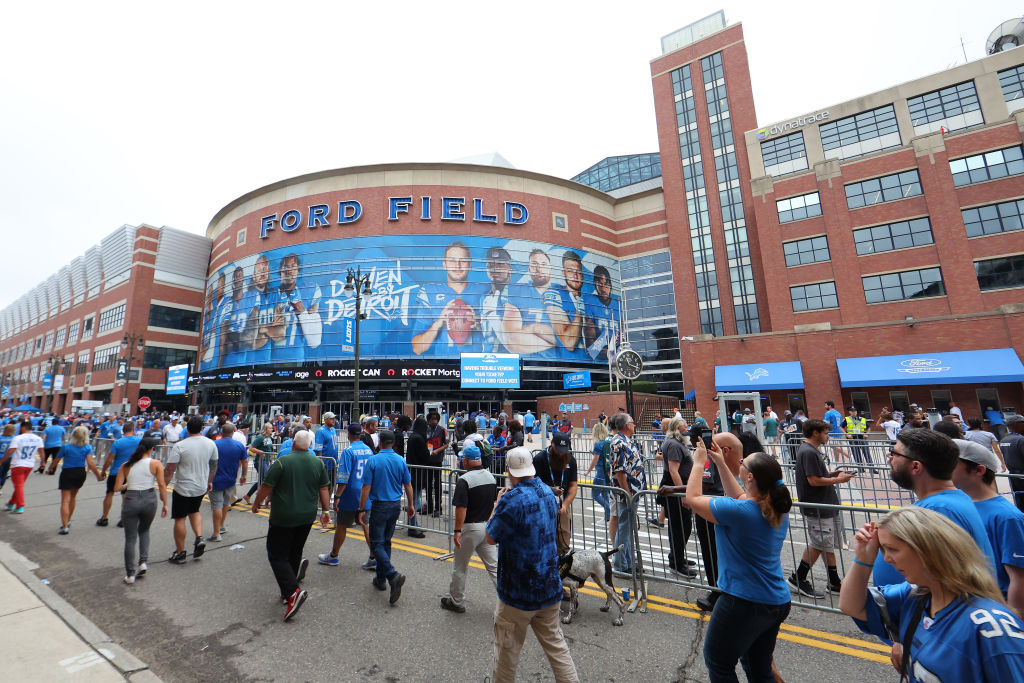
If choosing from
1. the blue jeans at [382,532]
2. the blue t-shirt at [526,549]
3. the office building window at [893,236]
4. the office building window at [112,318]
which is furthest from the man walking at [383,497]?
the office building window at [112,318]

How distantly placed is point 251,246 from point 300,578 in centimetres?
4854

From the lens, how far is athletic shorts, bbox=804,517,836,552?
5094mm

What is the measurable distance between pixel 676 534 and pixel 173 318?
64467 mm

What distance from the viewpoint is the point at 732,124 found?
1652 inches

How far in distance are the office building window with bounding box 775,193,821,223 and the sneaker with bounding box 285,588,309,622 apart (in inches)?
1492

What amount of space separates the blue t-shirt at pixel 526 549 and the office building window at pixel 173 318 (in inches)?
2525

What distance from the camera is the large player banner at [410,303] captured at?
1522 inches

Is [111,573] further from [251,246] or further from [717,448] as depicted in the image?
[251,246]

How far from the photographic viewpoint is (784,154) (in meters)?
35.0

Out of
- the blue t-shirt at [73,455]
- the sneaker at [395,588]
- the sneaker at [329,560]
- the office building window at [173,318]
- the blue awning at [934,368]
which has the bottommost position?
the sneaker at [329,560]

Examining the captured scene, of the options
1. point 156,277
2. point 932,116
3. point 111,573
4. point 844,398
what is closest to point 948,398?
point 844,398

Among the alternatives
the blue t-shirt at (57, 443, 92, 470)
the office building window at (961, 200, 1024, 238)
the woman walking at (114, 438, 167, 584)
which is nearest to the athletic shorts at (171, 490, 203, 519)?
the woman walking at (114, 438, 167, 584)

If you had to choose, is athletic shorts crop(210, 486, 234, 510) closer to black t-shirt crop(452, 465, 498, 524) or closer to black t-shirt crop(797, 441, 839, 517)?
black t-shirt crop(452, 465, 498, 524)

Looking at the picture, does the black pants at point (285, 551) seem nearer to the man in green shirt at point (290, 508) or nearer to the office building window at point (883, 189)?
the man in green shirt at point (290, 508)
